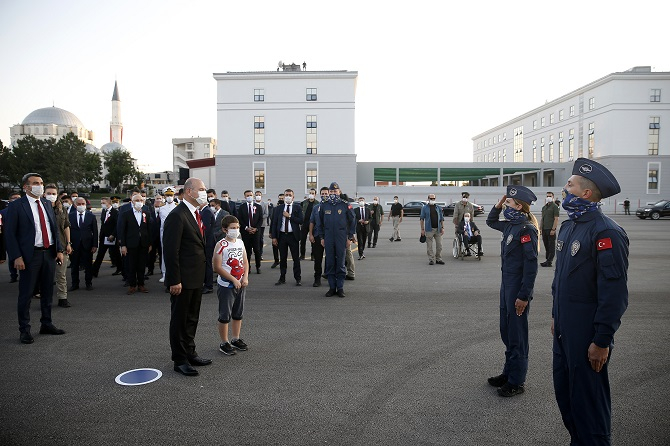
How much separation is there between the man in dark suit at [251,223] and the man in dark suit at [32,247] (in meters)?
5.66

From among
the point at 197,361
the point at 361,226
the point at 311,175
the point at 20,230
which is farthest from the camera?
the point at 311,175

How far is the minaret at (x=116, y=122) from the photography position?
145m

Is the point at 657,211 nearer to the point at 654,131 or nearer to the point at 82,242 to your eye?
the point at 654,131

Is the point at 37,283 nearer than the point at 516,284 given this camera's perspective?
No

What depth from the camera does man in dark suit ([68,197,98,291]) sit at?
10.1m

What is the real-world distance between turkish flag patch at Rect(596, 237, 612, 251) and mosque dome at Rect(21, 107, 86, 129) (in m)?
158

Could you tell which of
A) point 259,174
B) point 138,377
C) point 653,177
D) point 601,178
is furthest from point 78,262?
point 653,177

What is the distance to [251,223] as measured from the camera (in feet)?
41.2

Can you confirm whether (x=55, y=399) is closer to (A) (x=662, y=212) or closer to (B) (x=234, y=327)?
(B) (x=234, y=327)

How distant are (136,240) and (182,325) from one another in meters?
5.48

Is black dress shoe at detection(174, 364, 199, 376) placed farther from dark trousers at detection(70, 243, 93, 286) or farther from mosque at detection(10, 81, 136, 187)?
mosque at detection(10, 81, 136, 187)

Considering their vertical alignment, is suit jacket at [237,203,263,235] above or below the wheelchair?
above

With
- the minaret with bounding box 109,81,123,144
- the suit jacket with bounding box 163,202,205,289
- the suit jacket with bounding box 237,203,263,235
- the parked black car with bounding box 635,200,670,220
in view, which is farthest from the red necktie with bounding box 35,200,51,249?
the minaret with bounding box 109,81,123,144

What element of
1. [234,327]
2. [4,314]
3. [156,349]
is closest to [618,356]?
[234,327]
